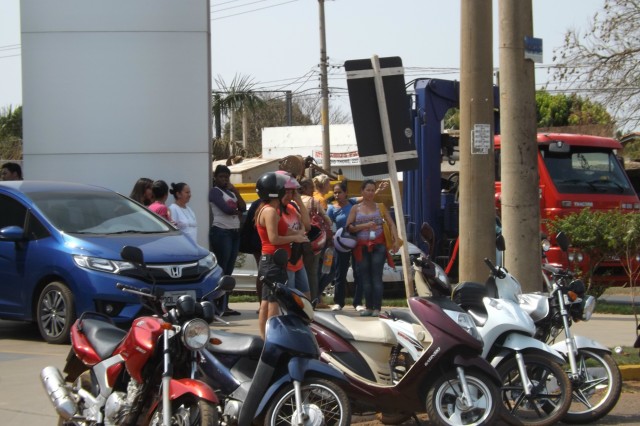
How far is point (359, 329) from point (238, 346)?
99 cm

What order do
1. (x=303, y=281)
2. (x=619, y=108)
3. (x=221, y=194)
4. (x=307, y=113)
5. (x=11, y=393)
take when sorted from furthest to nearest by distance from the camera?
1. (x=307, y=113)
2. (x=619, y=108)
3. (x=221, y=194)
4. (x=303, y=281)
5. (x=11, y=393)

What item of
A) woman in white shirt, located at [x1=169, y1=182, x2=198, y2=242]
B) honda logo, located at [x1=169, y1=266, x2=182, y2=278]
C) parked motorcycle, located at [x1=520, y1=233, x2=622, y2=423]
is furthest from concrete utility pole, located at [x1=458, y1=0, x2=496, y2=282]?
woman in white shirt, located at [x1=169, y1=182, x2=198, y2=242]

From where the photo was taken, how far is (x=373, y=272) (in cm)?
1319

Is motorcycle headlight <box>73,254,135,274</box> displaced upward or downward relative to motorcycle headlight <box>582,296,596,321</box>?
upward

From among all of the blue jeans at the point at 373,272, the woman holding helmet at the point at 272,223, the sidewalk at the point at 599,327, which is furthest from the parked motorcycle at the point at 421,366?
the blue jeans at the point at 373,272

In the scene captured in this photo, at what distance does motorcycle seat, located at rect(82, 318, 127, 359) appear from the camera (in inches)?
253

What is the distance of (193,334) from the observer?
589cm

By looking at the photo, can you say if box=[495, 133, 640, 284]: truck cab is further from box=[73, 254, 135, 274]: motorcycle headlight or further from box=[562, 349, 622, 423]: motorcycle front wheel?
box=[562, 349, 622, 423]: motorcycle front wheel

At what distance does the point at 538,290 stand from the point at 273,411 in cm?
349

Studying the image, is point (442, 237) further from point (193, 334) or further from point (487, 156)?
point (193, 334)

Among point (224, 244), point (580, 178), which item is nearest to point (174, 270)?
point (224, 244)

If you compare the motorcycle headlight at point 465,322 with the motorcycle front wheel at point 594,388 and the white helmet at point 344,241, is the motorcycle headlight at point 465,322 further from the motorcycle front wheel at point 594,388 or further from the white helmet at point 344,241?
the white helmet at point 344,241

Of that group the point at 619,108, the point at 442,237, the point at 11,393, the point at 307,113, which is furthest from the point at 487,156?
the point at 307,113

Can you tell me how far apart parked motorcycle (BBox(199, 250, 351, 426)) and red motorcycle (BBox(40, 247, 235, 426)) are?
1.12ft
